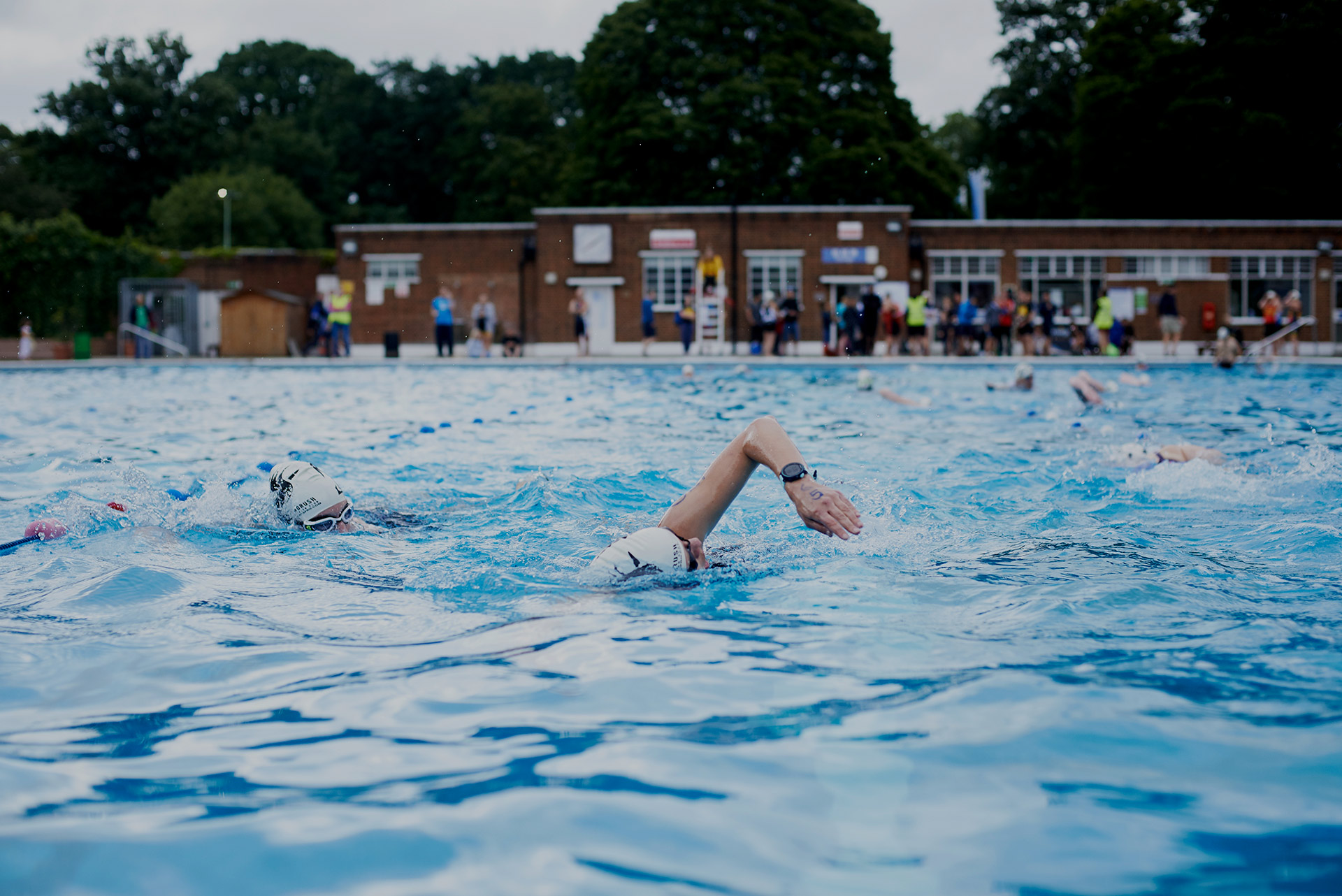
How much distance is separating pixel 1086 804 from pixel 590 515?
13.2ft

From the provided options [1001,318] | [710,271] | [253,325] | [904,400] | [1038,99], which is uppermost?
[1038,99]

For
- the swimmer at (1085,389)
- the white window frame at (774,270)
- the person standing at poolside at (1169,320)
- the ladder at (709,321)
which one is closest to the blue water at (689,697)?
the swimmer at (1085,389)

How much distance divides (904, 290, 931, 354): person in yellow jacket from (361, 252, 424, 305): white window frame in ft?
43.7

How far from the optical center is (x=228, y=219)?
43.8 metres

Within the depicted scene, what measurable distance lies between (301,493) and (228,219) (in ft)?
139

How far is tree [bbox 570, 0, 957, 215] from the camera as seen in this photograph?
37406 mm

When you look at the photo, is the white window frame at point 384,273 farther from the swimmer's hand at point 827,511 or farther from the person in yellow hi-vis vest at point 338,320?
the swimmer's hand at point 827,511

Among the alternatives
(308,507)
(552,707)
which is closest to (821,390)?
(308,507)

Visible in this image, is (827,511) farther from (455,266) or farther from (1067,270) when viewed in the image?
(1067,270)

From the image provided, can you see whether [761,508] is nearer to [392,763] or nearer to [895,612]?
[895,612]

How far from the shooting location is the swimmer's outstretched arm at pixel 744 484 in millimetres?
3621

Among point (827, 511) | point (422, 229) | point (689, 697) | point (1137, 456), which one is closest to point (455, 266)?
point (422, 229)

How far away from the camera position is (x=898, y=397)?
11945 mm

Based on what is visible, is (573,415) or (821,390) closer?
(573,415)
